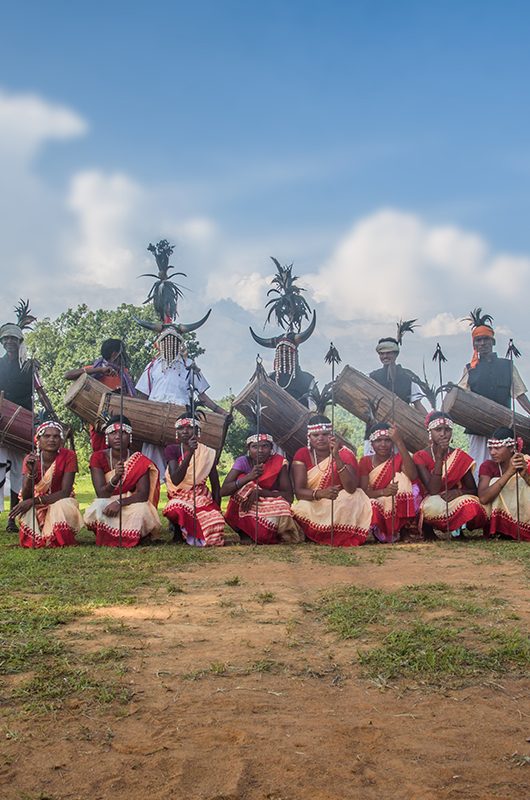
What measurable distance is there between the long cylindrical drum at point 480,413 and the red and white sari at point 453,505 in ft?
2.63

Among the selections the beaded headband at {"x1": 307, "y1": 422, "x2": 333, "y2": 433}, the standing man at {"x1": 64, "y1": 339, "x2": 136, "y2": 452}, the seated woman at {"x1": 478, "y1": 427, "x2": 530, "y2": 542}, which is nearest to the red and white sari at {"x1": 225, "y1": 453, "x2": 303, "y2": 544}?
the beaded headband at {"x1": 307, "y1": 422, "x2": 333, "y2": 433}

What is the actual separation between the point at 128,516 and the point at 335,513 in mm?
2038

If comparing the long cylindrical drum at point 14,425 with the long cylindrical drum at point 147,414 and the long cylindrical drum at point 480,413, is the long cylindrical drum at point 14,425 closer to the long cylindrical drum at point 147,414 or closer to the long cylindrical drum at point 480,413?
the long cylindrical drum at point 147,414

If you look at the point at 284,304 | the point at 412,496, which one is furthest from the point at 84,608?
the point at 284,304

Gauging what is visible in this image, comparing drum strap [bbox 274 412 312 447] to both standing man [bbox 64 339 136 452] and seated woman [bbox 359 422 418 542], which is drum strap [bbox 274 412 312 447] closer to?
seated woman [bbox 359 422 418 542]

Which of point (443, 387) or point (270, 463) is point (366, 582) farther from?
point (443, 387)

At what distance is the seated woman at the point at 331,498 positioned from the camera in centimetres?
727

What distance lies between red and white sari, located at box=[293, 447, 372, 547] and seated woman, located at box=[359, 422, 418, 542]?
0.25 metres

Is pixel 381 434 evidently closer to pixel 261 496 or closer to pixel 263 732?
pixel 261 496

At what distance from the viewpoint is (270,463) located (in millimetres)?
7656

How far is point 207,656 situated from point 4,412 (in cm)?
577

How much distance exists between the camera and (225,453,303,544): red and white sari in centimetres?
736

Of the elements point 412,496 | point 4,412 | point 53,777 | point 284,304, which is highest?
point 284,304

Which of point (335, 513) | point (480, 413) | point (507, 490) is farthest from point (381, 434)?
point (480, 413)
